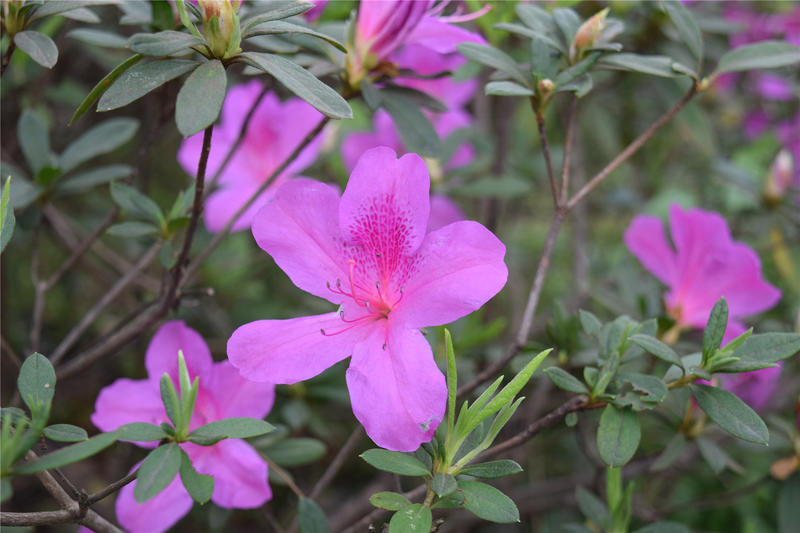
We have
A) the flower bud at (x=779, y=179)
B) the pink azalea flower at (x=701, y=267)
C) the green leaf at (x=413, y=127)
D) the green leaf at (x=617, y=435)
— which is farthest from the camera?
the flower bud at (x=779, y=179)

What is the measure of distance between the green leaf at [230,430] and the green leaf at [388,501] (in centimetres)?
Answer: 14

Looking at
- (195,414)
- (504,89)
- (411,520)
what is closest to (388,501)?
(411,520)

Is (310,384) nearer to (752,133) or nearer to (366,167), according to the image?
(366,167)

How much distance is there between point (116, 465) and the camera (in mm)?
1680

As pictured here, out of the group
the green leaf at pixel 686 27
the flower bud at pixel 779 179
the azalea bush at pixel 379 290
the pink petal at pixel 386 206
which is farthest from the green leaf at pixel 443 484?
the flower bud at pixel 779 179

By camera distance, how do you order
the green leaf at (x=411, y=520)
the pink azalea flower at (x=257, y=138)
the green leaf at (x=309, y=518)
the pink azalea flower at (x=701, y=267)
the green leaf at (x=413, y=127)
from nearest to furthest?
the green leaf at (x=411, y=520), the green leaf at (x=309, y=518), the green leaf at (x=413, y=127), the pink azalea flower at (x=701, y=267), the pink azalea flower at (x=257, y=138)

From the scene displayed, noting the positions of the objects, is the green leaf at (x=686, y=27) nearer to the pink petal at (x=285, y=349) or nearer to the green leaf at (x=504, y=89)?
the green leaf at (x=504, y=89)

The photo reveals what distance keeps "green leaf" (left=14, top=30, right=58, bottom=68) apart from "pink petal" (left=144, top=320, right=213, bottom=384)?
1.21 feet

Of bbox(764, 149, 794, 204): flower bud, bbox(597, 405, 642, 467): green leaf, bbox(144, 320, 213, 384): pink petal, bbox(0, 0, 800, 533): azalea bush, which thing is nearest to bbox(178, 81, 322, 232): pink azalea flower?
bbox(0, 0, 800, 533): azalea bush

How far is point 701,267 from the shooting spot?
4.10 feet

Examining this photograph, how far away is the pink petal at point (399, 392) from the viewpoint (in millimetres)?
791

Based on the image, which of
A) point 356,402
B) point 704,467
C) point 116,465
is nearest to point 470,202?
point 704,467

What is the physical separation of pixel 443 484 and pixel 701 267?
27.3 inches

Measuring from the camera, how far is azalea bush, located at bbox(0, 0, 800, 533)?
2.68 ft
